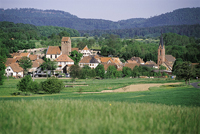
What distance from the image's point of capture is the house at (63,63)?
95644 millimetres

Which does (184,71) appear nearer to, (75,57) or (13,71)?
(13,71)

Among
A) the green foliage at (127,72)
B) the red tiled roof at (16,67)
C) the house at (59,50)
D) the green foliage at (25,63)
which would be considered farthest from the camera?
the house at (59,50)

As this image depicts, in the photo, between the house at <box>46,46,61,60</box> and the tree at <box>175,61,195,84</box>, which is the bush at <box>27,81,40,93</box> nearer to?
the tree at <box>175,61,195,84</box>

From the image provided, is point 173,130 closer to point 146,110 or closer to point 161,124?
point 161,124

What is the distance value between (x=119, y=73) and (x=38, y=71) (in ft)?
91.8

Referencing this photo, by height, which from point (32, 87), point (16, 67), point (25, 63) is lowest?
point (32, 87)

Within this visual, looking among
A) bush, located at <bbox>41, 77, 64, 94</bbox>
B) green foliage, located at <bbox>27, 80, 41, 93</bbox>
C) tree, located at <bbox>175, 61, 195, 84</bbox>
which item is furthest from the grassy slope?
tree, located at <bbox>175, 61, 195, 84</bbox>

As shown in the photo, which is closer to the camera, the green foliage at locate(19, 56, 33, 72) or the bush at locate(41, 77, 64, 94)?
the bush at locate(41, 77, 64, 94)

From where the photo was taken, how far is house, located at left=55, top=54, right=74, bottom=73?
95.6m

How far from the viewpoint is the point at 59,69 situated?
9525 centimetres

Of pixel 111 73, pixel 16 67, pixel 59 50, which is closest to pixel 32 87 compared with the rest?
pixel 111 73

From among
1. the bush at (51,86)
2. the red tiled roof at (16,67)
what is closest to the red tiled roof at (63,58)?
the red tiled roof at (16,67)

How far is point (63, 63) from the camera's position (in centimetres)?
9744

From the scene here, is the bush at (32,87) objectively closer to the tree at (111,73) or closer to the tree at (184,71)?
the tree at (184,71)
